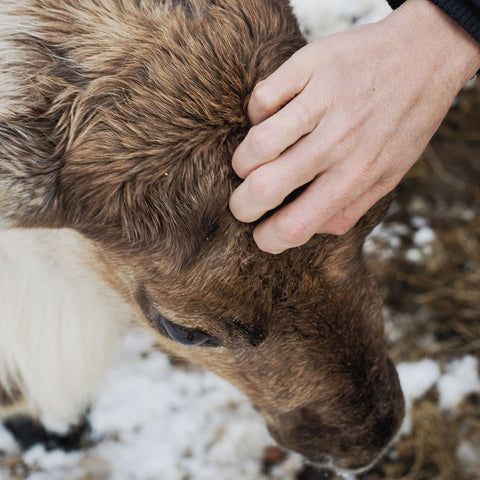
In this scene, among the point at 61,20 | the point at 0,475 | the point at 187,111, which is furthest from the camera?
the point at 0,475

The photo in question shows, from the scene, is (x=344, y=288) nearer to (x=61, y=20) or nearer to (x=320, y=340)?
(x=320, y=340)

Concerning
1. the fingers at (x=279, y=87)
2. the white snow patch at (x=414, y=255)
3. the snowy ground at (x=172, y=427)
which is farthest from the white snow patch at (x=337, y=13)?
the fingers at (x=279, y=87)

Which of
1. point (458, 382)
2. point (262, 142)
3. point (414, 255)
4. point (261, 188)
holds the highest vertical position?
point (262, 142)

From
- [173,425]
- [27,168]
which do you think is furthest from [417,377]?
[27,168]

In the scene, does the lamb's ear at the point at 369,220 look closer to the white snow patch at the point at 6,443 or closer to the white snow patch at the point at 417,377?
the white snow patch at the point at 417,377

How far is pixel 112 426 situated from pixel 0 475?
28.2 inches

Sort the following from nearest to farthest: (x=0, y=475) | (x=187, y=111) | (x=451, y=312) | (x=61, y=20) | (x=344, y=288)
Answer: (x=187, y=111), (x=61, y=20), (x=344, y=288), (x=0, y=475), (x=451, y=312)

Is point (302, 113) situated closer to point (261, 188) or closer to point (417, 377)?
point (261, 188)

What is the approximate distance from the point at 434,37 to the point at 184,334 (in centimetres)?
137

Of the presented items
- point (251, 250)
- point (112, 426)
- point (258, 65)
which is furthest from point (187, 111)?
point (112, 426)

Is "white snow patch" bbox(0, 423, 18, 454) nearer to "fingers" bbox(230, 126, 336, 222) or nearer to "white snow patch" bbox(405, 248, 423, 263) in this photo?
"fingers" bbox(230, 126, 336, 222)

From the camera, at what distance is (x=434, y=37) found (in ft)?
6.36

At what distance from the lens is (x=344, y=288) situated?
211 cm

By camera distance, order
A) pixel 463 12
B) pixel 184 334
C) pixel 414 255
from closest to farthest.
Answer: pixel 463 12
pixel 184 334
pixel 414 255
